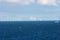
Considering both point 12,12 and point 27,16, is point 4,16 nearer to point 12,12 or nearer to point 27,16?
point 12,12

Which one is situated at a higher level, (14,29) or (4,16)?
(4,16)

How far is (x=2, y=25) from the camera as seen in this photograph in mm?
1497

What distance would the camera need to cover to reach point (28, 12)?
4.79 feet

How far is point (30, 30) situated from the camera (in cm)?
156

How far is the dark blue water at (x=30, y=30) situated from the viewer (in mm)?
1501

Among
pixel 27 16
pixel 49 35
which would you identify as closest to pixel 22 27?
pixel 27 16

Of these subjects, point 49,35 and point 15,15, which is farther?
point 49,35

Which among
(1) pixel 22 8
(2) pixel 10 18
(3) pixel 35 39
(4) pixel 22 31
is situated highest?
(1) pixel 22 8

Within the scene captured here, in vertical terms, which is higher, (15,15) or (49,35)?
(15,15)

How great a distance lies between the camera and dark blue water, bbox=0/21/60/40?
4.93ft

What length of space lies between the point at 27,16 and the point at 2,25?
1.01 feet

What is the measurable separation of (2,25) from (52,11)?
0.60 meters

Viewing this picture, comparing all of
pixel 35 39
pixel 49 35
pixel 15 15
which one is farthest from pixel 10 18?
pixel 49 35

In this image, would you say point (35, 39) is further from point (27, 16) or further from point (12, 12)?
point (12, 12)
